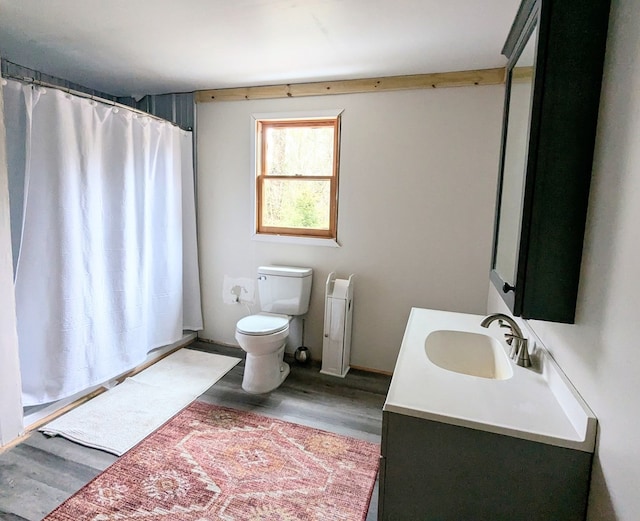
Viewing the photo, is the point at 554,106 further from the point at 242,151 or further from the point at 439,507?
the point at 242,151

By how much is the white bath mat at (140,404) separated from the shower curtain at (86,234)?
0.16 meters

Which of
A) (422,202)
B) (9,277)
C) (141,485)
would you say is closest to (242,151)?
(422,202)

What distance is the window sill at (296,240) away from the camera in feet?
9.83

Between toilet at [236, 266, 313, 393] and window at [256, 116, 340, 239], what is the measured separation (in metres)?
0.40

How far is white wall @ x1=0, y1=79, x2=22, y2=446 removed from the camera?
73.1 inches

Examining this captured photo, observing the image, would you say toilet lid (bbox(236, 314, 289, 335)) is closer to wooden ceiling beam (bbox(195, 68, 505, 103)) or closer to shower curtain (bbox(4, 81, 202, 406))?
shower curtain (bbox(4, 81, 202, 406))

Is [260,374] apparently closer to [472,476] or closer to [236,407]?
[236,407]

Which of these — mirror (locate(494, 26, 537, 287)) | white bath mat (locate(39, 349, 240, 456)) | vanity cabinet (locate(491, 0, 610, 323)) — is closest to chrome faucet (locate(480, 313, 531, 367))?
mirror (locate(494, 26, 537, 287))

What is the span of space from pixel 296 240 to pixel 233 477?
70.5 inches

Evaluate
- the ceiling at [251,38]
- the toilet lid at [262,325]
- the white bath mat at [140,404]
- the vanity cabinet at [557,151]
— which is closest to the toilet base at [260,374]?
the toilet lid at [262,325]

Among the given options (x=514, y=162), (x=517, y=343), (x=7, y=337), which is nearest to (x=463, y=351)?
(x=517, y=343)

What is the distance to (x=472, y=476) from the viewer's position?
1037mm

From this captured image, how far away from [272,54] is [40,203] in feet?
5.42

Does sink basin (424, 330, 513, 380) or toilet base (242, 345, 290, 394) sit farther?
toilet base (242, 345, 290, 394)
